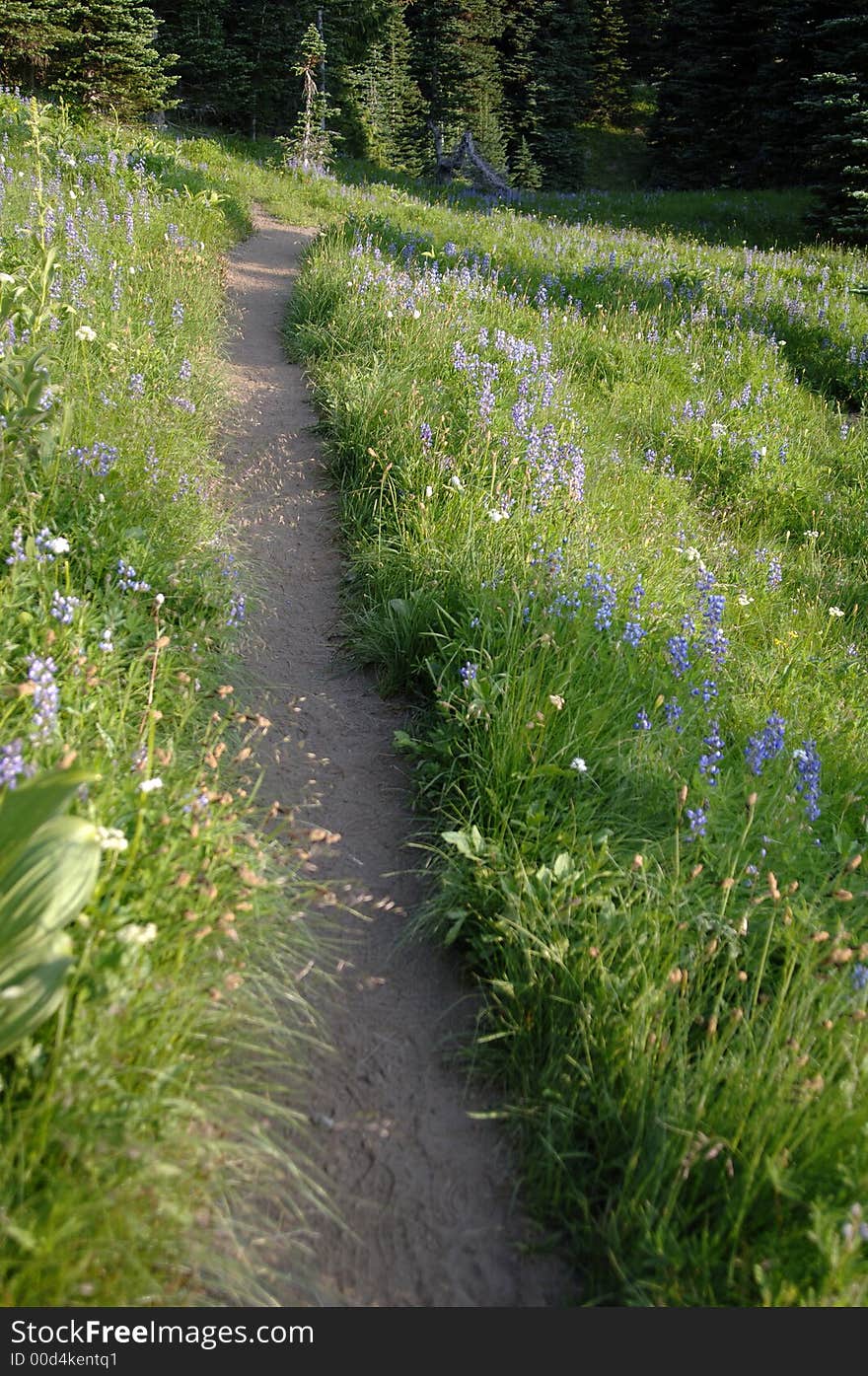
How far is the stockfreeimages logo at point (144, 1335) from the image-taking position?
170 cm

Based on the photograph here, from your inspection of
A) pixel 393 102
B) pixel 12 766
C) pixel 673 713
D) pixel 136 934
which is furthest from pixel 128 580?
pixel 393 102

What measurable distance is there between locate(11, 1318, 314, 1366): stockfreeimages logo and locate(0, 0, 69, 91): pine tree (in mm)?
20198

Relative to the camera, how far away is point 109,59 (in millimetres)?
16469

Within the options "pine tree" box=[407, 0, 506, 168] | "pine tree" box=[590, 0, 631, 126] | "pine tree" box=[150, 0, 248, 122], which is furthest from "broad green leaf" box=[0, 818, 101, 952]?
"pine tree" box=[590, 0, 631, 126]

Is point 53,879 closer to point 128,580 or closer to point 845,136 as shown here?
point 128,580

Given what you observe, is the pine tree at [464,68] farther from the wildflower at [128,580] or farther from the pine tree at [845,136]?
the wildflower at [128,580]

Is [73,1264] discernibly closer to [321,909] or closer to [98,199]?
[321,909]

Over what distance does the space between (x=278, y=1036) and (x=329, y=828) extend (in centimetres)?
90

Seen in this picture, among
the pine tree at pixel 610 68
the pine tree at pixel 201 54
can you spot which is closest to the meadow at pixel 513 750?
the pine tree at pixel 201 54

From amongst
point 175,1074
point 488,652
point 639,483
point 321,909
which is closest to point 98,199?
point 639,483

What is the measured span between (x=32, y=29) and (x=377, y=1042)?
20.1m

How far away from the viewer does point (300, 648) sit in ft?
14.5

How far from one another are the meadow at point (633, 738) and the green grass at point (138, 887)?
69cm

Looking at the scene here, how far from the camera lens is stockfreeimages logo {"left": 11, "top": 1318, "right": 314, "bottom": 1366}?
170 cm
